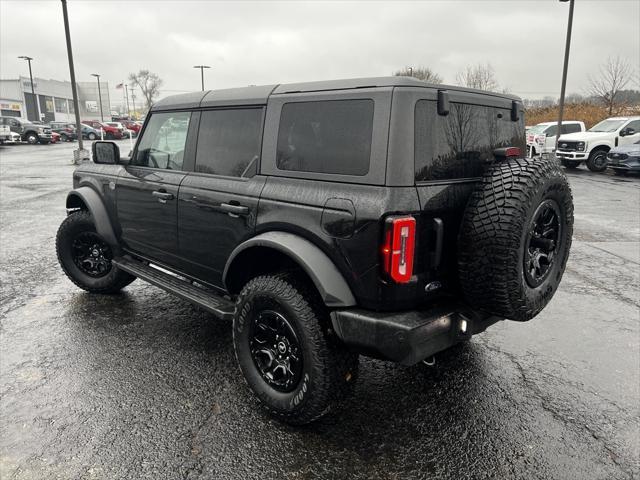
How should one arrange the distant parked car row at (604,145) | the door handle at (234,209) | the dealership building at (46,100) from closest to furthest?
1. the door handle at (234,209)
2. the distant parked car row at (604,145)
3. the dealership building at (46,100)

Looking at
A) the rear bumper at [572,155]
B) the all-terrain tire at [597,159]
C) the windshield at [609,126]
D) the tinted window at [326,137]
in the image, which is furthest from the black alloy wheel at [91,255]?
the windshield at [609,126]

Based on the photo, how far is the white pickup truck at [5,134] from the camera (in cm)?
2920

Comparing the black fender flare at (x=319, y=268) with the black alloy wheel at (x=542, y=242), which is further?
the black alloy wheel at (x=542, y=242)

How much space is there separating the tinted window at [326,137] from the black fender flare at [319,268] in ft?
1.41

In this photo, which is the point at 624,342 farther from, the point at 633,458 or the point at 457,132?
the point at 457,132

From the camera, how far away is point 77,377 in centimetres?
328

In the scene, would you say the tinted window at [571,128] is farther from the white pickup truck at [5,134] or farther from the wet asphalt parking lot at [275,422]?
the white pickup truck at [5,134]

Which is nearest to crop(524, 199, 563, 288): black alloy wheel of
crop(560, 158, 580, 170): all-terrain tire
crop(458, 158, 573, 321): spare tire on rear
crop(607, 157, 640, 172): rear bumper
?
crop(458, 158, 573, 321): spare tire on rear

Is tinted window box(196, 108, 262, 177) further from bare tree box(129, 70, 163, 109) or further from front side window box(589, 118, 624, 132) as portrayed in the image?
bare tree box(129, 70, 163, 109)

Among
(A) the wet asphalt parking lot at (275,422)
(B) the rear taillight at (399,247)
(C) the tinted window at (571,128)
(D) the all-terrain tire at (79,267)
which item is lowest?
(A) the wet asphalt parking lot at (275,422)

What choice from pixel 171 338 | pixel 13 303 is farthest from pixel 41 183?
pixel 171 338

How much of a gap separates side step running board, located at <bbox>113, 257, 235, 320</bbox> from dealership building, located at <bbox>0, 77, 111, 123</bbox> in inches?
2602

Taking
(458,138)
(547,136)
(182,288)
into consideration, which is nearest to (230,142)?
(182,288)

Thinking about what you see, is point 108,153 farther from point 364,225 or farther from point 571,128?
point 571,128
